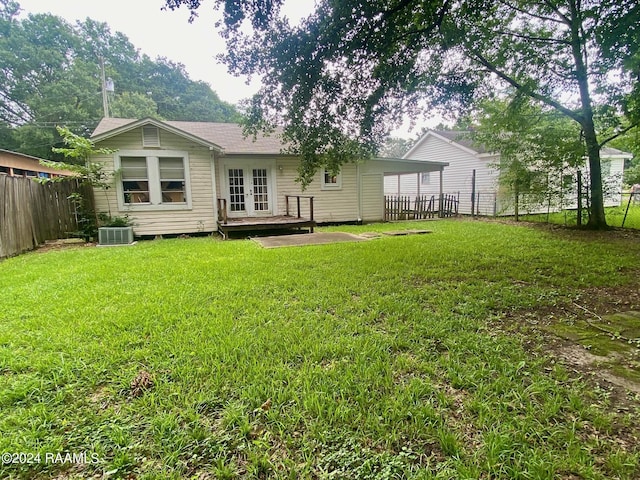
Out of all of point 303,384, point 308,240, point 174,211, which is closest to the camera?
point 303,384

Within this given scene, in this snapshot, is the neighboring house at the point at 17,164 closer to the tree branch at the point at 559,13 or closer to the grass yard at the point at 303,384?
the grass yard at the point at 303,384

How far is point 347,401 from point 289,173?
1043cm

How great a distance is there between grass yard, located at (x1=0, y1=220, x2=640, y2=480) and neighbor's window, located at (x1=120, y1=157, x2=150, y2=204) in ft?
18.3

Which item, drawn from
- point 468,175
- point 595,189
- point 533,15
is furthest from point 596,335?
point 468,175

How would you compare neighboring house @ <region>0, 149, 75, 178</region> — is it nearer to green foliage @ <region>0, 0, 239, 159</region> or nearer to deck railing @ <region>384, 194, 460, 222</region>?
green foliage @ <region>0, 0, 239, 159</region>

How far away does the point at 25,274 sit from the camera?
5297mm

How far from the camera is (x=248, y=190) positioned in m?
11.5

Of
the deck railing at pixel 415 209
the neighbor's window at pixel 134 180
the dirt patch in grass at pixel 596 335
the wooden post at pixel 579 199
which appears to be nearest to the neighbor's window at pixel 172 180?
the neighbor's window at pixel 134 180

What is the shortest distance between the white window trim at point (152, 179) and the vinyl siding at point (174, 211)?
0.23 ft

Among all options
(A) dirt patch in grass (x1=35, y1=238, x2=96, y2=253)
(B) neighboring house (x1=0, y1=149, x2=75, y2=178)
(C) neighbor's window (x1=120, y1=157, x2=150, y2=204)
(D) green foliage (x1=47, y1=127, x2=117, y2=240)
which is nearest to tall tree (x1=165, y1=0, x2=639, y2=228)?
(C) neighbor's window (x1=120, y1=157, x2=150, y2=204)

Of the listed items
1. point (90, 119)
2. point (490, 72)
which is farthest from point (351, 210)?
point (90, 119)

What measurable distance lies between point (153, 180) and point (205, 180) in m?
1.45

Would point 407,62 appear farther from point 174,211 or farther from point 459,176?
point 459,176

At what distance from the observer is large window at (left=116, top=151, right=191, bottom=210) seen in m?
9.56
